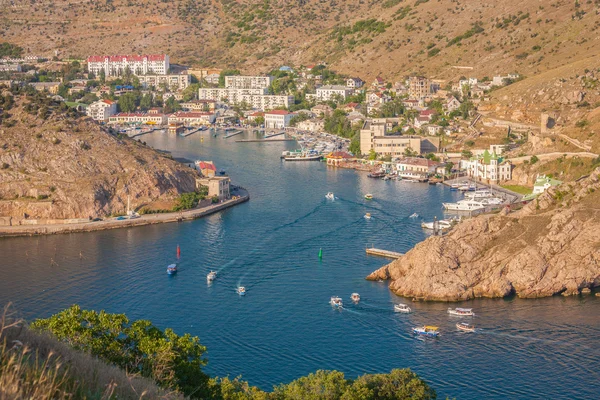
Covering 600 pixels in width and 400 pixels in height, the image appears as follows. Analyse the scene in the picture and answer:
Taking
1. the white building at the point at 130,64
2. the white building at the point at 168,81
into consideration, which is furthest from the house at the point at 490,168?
the white building at the point at 130,64

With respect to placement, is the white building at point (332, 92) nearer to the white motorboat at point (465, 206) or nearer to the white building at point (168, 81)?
the white building at point (168, 81)

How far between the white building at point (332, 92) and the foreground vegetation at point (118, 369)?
4144 cm

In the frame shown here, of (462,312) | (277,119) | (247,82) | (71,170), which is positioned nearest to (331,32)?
(247,82)

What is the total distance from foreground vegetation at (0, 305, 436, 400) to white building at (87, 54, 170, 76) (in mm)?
53269

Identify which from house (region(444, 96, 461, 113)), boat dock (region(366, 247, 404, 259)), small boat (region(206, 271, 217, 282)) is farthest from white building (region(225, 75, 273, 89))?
small boat (region(206, 271, 217, 282))

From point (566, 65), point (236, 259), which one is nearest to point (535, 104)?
point (566, 65)

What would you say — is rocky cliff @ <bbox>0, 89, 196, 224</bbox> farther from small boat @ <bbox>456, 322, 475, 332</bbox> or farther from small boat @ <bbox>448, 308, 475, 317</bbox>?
small boat @ <bbox>456, 322, 475, 332</bbox>

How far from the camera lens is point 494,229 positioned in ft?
63.6

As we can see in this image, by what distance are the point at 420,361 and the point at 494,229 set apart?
5.52m

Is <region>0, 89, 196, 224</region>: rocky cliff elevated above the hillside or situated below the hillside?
below

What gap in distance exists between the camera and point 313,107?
168 ft

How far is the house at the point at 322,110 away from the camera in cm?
4966

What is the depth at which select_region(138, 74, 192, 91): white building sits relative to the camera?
198ft

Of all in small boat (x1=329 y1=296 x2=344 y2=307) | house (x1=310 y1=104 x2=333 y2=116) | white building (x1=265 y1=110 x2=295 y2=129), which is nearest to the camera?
small boat (x1=329 y1=296 x2=344 y2=307)
